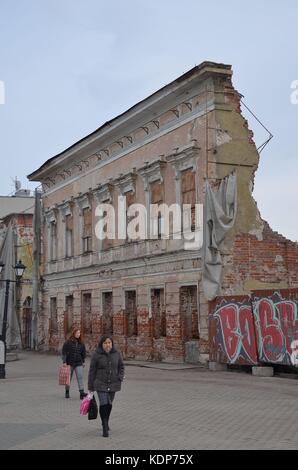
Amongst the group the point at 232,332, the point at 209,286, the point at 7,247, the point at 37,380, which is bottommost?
the point at 37,380

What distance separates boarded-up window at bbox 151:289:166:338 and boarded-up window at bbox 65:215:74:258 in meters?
9.08

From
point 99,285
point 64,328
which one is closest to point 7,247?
point 99,285

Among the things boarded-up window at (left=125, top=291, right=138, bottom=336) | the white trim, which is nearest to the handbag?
the white trim

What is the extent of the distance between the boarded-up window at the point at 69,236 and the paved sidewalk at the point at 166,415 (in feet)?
49.2

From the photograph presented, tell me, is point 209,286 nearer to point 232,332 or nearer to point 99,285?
point 232,332

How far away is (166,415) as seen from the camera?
1078 cm

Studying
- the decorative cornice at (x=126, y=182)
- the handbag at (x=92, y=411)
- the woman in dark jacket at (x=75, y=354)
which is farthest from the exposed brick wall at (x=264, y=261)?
the handbag at (x=92, y=411)

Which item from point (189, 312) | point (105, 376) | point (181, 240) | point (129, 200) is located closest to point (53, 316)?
point (129, 200)

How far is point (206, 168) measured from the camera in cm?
2119

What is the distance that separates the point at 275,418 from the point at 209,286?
993 cm

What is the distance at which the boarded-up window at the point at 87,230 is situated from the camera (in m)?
30.0

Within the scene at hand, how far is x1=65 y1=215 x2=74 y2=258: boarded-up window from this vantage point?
32.3 m

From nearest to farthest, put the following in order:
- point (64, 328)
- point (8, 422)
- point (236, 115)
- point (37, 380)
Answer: point (8, 422)
point (37, 380)
point (236, 115)
point (64, 328)

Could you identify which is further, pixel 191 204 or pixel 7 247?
pixel 7 247
